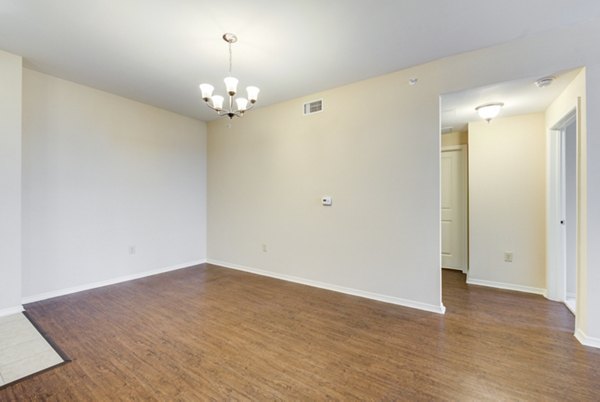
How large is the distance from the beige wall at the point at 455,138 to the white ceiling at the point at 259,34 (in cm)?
231

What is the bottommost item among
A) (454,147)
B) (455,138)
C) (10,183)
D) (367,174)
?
(10,183)

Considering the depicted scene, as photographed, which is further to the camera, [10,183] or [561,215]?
[561,215]

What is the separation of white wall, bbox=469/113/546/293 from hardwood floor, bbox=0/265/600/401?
42cm

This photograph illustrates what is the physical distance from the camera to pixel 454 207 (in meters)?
4.88

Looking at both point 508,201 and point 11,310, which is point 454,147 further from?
point 11,310

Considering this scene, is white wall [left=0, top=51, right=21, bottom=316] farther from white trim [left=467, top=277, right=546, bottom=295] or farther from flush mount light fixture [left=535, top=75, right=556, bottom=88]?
white trim [left=467, top=277, right=546, bottom=295]

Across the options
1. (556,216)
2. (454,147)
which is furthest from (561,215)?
(454,147)

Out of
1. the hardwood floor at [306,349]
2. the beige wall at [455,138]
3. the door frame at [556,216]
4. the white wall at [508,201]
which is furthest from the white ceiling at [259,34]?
the hardwood floor at [306,349]

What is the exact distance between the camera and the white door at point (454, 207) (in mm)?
4766

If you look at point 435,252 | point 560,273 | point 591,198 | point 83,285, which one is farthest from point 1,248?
point 560,273

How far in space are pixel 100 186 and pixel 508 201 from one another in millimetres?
5942

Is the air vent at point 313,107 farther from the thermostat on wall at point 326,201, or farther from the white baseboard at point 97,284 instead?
the white baseboard at point 97,284

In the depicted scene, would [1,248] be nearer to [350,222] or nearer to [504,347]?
[350,222]

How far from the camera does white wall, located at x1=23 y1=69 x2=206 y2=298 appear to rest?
3441 mm
